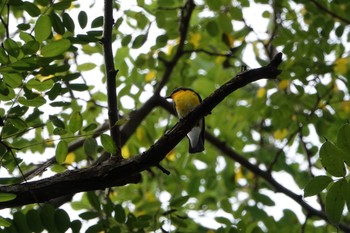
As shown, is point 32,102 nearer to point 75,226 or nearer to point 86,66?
point 75,226

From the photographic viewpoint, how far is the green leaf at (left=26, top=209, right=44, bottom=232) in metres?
2.90

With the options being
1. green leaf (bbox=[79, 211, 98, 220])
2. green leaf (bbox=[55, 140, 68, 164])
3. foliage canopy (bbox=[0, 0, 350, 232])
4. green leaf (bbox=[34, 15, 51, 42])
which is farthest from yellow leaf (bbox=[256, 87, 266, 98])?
green leaf (bbox=[34, 15, 51, 42])

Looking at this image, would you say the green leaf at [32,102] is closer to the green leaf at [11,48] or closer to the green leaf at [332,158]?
the green leaf at [11,48]

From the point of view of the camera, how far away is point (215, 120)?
538 cm

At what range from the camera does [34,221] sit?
2.91 meters

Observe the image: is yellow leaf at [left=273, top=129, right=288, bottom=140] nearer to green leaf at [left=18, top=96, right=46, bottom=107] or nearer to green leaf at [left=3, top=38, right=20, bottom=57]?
green leaf at [left=18, top=96, right=46, bottom=107]

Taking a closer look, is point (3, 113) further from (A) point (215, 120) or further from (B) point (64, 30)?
(A) point (215, 120)

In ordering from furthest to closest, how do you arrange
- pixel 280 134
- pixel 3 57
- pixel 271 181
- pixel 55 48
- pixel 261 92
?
pixel 280 134, pixel 261 92, pixel 271 181, pixel 55 48, pixel 3 57

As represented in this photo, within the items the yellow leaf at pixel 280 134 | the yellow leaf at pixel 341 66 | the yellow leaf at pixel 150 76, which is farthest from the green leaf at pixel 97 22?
the yellow leaf at pixel 280 134

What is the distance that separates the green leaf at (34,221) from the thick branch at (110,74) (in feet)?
2.00

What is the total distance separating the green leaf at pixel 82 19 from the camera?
3158 mm

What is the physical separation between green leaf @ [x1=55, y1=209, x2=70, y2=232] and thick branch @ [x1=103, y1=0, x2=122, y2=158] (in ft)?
1.66

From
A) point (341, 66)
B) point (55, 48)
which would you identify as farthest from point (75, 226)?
point (341, 66)

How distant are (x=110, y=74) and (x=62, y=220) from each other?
880 mm
